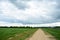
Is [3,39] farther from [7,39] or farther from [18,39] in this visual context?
[18,39]

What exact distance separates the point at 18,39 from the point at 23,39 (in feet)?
3.82

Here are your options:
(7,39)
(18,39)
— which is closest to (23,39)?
(18,39)

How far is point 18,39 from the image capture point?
39656 mm

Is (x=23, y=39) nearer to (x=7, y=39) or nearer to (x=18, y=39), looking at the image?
(x=18, y=39)

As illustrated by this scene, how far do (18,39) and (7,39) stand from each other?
302 centimetres

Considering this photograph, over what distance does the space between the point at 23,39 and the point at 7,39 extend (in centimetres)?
386

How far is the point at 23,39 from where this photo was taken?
131 ft

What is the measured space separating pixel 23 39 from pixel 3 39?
15.7ft

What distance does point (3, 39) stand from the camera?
4125cm

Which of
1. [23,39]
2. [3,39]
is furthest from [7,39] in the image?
[23,39]

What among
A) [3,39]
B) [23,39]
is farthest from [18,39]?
[3,39]

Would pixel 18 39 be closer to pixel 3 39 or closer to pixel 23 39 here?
pixel 23 39

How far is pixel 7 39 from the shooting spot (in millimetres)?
41156
